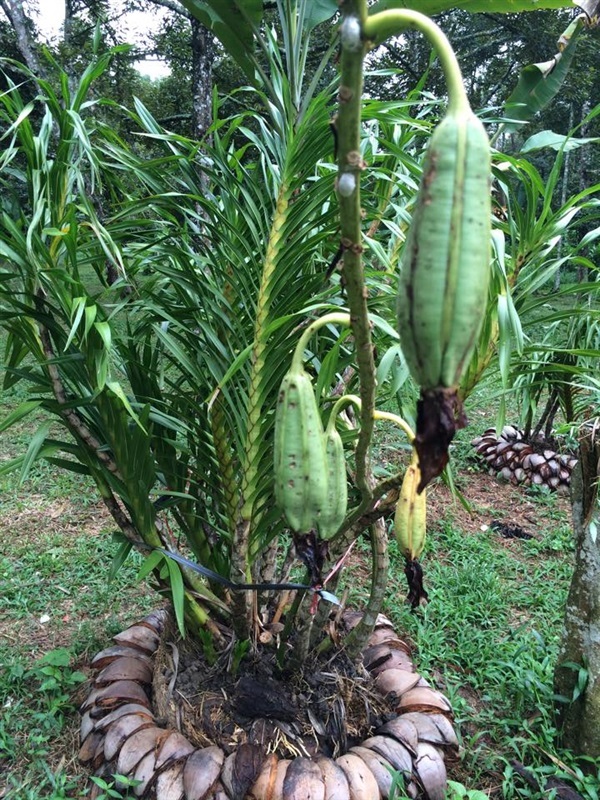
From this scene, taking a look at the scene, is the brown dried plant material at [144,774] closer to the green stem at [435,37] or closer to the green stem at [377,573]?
the green stem at [377,573]

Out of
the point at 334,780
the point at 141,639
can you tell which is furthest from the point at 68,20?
the point at 334,780

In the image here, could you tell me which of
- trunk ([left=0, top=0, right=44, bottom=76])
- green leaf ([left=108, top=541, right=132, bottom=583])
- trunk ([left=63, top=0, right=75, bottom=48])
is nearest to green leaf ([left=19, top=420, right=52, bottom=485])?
green leaf ([left=108, top=541, right=132, bottom=583])

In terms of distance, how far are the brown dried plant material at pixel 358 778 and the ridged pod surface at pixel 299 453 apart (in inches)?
43.7

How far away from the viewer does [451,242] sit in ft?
1.66

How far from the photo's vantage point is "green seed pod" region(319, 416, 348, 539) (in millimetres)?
831

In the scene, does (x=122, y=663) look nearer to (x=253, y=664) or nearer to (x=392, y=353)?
(x=253, y=664)

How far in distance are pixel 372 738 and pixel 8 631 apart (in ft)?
5.59

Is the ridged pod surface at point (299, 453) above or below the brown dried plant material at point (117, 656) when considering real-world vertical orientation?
above

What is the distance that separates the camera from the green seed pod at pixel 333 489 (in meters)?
0.83

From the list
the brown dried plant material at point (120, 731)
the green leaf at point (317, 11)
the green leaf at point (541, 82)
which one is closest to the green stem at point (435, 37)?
the green leaf at point (541, 82)

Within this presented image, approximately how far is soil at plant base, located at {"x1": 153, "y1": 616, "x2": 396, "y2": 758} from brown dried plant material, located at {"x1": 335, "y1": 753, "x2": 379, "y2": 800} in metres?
0.14

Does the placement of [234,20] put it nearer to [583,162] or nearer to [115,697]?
[115,697]

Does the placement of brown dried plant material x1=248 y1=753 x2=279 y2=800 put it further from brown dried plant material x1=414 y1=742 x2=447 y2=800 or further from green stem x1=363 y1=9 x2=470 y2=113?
green stem x1=363 y1=9 x2=470 y2=113

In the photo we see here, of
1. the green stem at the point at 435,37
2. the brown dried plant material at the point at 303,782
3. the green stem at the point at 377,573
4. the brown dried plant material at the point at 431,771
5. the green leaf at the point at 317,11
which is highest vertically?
the green leaf at the point at 317,11
